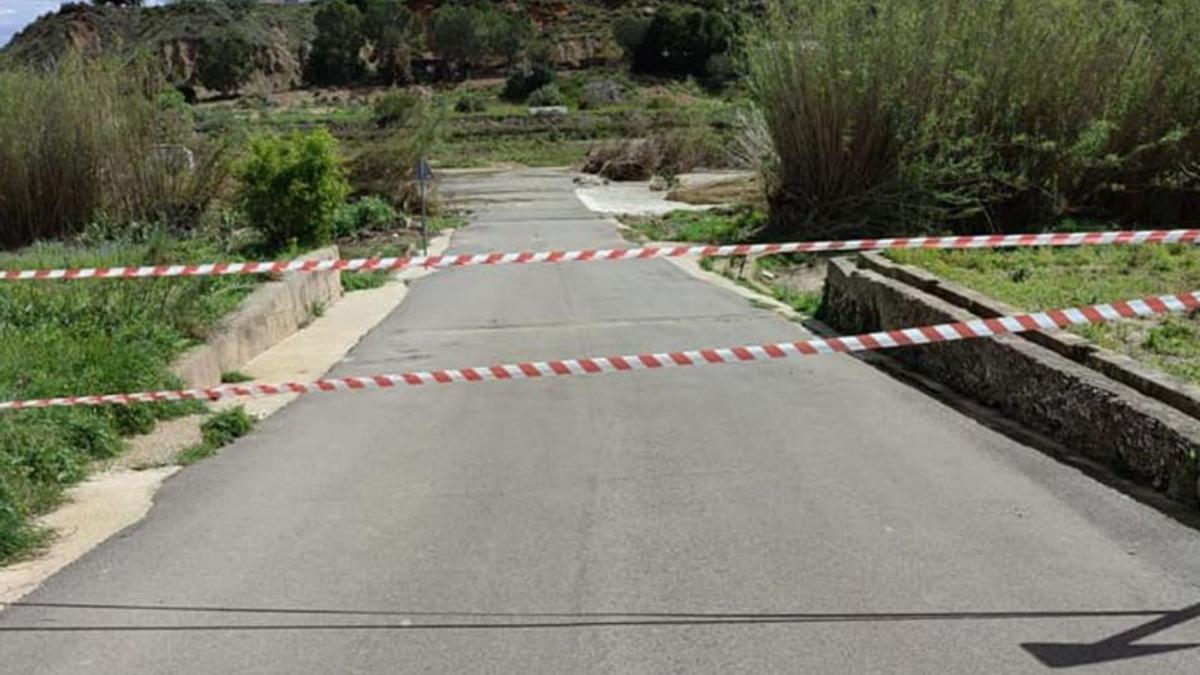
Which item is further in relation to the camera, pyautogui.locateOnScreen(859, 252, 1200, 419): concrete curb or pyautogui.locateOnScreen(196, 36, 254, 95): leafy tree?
pyautogui.locateOnScreen(196, 36, 254, 95): leafy tree

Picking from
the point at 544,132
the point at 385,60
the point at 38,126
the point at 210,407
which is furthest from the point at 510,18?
the point at 210,407

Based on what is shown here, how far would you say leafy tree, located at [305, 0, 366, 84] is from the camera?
136875mm

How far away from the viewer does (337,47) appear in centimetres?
13738

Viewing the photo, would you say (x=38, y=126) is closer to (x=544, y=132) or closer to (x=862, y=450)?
(x=862, y=450)

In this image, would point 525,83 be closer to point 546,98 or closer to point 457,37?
point 546,98

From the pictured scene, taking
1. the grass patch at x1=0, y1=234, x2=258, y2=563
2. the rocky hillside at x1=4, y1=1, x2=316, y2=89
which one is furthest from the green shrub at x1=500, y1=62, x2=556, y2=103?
the grass patch at x1=0, y1=234, x2=258, y2=563

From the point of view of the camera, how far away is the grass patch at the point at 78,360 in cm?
742

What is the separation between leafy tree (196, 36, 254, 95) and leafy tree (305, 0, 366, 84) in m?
11.6

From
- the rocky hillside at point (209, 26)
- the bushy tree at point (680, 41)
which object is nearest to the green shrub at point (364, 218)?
the rocky hillside at point (209, 26)

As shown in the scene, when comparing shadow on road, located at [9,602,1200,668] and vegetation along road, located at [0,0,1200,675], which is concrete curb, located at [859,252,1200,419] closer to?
vegetation along road, located at [0,0,1200,675]

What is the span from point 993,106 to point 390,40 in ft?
404

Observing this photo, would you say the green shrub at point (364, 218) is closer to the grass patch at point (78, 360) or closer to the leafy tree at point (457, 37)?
the grass patch at point (78, 360)

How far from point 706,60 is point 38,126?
352 ft

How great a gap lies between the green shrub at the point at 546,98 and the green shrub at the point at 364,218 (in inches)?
3079
